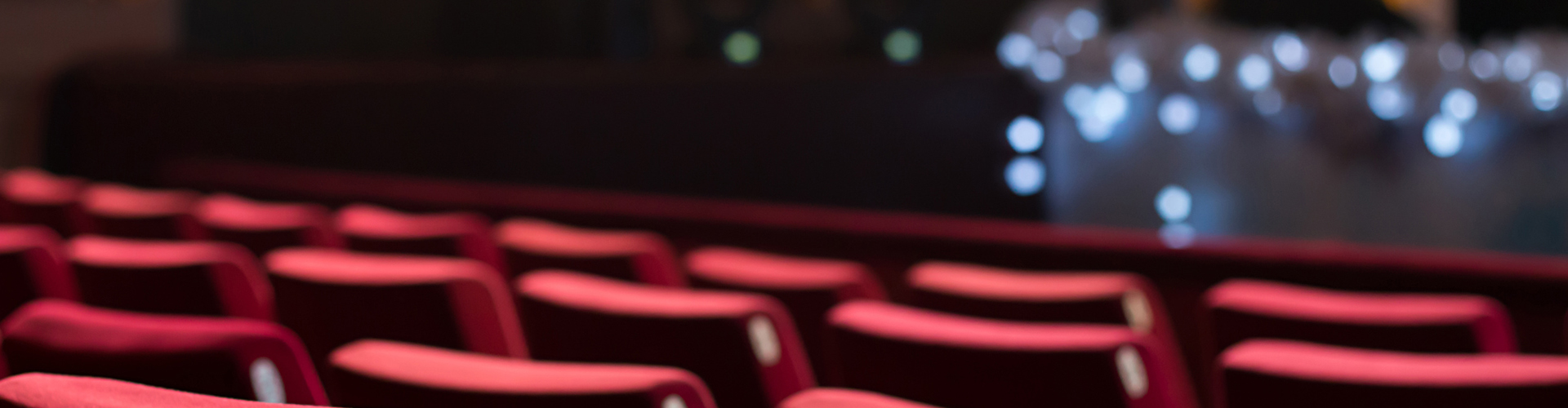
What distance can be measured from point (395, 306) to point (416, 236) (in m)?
0.87

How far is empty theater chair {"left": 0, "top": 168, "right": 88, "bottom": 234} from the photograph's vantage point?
2.68 meters

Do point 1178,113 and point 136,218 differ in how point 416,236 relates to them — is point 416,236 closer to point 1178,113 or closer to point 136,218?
point 136,218

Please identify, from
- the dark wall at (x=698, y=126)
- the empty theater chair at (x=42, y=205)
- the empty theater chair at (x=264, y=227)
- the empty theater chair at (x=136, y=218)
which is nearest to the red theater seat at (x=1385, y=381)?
the empty theater chair at (x=264, y=227)

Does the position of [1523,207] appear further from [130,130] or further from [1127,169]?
[130,130]

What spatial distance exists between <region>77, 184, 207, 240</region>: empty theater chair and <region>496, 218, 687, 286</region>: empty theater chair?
26.3 inches

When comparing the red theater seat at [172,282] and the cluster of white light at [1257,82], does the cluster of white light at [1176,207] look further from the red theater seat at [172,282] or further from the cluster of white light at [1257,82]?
the red theater seat at [172,282]

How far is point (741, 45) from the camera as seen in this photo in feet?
18.4

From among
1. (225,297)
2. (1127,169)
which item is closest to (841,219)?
(225,297)

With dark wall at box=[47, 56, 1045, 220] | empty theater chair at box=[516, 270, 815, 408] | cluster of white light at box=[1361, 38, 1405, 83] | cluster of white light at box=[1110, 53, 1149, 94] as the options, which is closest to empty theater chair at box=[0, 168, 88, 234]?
dark wall at box=[47, 56, 1045, 220]

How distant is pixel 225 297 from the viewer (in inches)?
60.8

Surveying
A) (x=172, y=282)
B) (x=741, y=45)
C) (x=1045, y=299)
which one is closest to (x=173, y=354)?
(x=172, y=282)

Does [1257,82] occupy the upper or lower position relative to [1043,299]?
upper

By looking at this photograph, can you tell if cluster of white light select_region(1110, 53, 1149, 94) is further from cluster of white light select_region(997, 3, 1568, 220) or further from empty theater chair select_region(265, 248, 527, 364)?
empty theater chair select_region(265, 248, 527, 364)

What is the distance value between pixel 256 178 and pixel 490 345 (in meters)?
2.88
